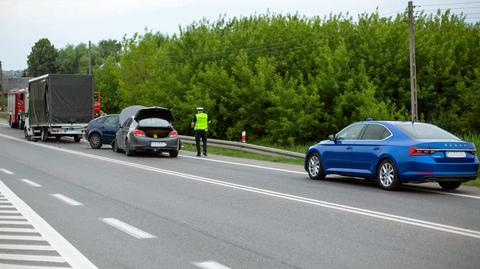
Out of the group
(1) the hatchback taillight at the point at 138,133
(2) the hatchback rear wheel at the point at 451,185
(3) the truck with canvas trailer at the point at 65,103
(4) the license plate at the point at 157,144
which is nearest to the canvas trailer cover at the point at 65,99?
(3) the truck with canvas trailer at the point at 65,103

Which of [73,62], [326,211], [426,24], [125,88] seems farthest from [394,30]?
[73,62]

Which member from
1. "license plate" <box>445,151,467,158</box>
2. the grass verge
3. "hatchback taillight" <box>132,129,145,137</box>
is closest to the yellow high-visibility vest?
the grass verge

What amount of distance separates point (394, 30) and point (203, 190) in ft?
139

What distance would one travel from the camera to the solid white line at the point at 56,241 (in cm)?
659

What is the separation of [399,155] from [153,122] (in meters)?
13.1

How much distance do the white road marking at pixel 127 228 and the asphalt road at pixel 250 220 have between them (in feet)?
0.05

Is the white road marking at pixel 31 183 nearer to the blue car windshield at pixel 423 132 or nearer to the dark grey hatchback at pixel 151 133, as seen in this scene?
the blue car windshield at pixel 423 132

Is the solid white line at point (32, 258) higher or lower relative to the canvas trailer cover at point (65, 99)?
lower

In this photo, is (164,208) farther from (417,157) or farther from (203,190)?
(417,157)

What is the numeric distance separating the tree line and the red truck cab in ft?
25.6

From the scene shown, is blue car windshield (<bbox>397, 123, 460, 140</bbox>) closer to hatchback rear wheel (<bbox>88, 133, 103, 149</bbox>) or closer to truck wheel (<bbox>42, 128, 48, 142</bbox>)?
hatchback rear wheel (<bbox>88, 133, 103, 149</bbox>)

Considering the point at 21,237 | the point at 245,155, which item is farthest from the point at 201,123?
the point at 21,237

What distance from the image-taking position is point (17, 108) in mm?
54531

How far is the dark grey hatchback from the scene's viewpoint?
24391 mm
